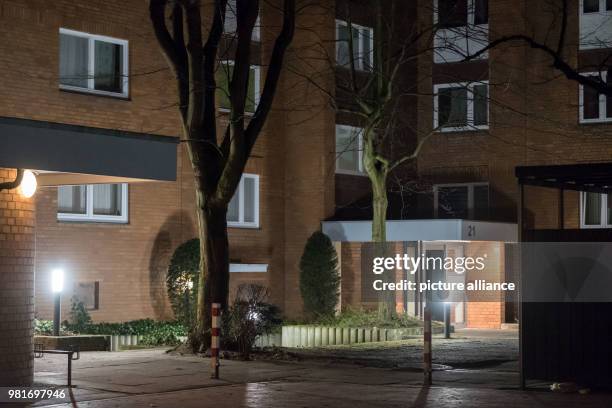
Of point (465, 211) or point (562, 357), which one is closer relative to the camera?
point (562, 357)

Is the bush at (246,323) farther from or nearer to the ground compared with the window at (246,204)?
nearer to the ground

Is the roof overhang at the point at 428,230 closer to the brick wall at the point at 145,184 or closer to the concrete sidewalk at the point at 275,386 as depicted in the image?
the brick wall at the point at 145,184

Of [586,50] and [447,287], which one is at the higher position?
[586,50]

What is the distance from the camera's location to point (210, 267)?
20.8 metres

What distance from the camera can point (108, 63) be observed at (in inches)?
1088

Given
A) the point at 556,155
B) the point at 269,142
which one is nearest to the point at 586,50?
the point at 556,155

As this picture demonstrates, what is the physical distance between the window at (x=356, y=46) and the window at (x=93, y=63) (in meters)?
7.98

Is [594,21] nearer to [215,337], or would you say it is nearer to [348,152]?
[348,152]

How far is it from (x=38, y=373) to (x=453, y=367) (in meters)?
6.85

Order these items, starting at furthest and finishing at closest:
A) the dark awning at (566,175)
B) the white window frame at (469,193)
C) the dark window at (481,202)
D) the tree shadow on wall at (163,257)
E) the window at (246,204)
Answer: the white window frame at (469,193) < the dark window at (481,202) < the window at (246,204) < the tree shadow on wall at (163,257) < the dark awning at (566,175)

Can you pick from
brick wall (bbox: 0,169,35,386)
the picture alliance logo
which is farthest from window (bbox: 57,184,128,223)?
brick wall (bbox: 0,169,35,386)

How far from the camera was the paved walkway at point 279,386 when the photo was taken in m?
14.4

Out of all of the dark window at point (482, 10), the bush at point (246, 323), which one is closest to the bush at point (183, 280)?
the bush at point (246, 323)

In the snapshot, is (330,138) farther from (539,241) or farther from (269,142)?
(539,241)
